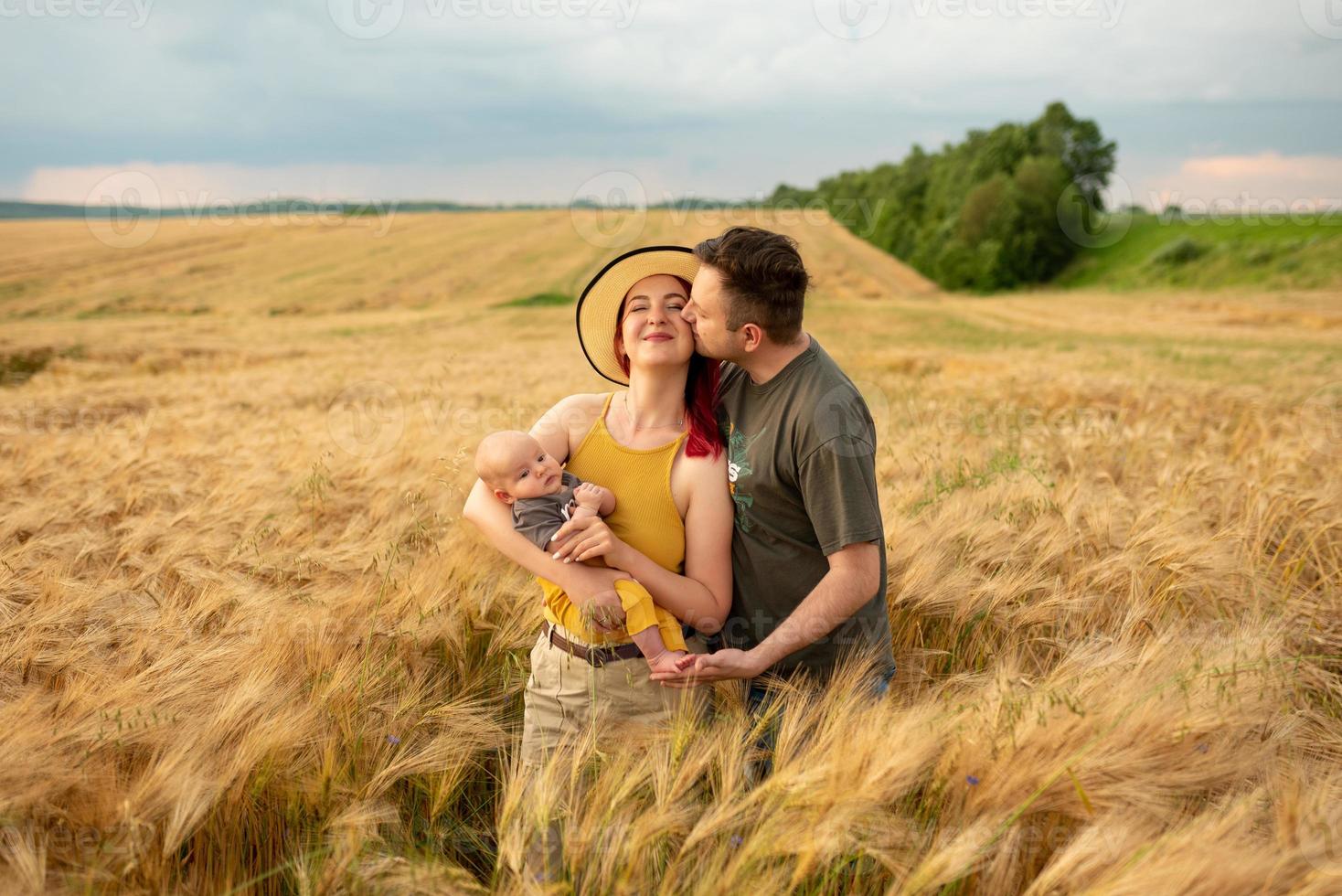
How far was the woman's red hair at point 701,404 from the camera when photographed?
2324 millimetres

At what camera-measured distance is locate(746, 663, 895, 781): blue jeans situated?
2121mm

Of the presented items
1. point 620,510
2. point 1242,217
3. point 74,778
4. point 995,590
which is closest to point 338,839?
point 74,778

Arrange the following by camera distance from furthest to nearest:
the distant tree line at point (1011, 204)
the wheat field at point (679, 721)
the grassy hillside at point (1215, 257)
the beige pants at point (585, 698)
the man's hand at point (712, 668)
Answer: the distant tree line at point (1011, 204) < the grassy hillside at point (1215, 257) < the beige pants at point (585, 698) < the man's hand at point (712, 668) < the wheat field at point (679, 721)

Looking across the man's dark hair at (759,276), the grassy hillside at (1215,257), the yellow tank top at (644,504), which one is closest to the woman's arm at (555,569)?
the yellow tank top at (644,504)

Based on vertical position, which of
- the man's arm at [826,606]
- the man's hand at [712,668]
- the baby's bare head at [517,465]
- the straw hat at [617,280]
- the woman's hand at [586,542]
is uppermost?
the straw hat at [617,280]

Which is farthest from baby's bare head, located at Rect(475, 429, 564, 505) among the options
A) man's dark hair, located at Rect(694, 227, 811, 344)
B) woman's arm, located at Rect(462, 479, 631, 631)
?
man's dark hair, located at Rect(694, 227, 811, 344)

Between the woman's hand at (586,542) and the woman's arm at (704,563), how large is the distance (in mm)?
71

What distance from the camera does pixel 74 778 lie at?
5.17 ft

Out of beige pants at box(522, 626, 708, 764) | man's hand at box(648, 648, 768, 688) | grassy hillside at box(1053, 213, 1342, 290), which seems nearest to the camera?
man's hand at box(648, 648, 768, 688)

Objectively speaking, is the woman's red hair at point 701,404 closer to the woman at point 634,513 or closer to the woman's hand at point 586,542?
the woman at point 634,513

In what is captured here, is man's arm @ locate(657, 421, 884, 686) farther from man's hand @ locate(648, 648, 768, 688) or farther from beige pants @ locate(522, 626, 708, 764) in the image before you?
beige pants @ locate(522, 626, 708, 764)

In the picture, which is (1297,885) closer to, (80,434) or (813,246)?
(80,434)

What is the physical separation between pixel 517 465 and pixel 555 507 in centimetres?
16

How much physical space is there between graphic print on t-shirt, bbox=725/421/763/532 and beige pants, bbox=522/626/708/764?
48cm
